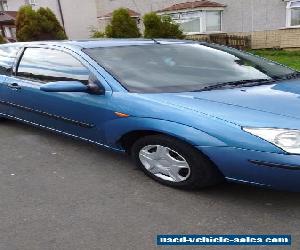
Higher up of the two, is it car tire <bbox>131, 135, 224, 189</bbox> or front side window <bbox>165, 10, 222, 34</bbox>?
front side window <bbox>165, 10, 222, 34</bbox>

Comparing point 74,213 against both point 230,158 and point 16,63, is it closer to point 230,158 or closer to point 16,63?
point 230,158

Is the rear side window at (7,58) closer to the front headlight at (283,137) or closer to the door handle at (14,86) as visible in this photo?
the door handle at (14,86)

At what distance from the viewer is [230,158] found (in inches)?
107

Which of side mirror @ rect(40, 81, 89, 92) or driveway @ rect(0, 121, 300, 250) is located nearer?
driveway @ rect(0, 121, 300, 250)

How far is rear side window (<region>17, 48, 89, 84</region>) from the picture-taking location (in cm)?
374

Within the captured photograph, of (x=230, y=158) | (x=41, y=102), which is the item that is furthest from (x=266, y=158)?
(x=41, y=102)

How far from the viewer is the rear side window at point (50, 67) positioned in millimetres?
3745

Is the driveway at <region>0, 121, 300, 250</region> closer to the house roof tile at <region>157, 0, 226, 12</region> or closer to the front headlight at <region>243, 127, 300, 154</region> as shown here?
A: the front headlight at <region>243, 127, 300, 154</region>

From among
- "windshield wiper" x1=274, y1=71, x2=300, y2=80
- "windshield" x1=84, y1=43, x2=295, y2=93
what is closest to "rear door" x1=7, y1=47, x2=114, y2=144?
"windshield" x1=84, y1=43, x2=295, y2=93

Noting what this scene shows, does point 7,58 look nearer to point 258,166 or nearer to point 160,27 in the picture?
point 258,166

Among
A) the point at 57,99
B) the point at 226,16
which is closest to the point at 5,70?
the point at 57,99

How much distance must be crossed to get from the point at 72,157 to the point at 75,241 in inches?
64.0

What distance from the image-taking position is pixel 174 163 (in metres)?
3.14

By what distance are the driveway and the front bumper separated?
0.27 metres
